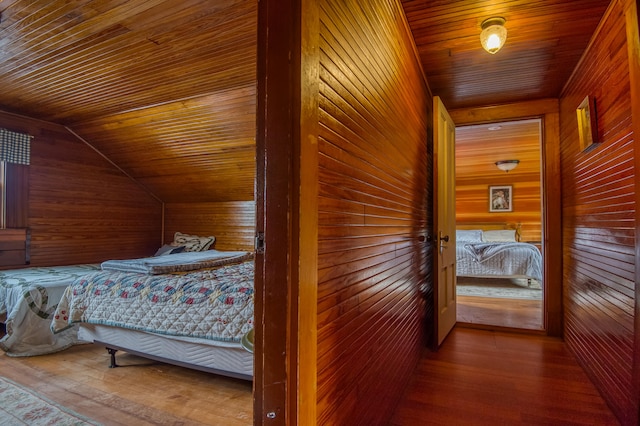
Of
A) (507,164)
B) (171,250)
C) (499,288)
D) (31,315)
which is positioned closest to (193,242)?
(171,250)

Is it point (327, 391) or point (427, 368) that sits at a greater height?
point (327, 391)

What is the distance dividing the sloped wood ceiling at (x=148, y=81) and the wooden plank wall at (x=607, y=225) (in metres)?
2.07

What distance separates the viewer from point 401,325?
196cm

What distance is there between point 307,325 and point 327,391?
292mm

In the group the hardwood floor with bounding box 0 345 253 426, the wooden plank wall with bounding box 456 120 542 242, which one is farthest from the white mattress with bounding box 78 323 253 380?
the wooden plank wall with bounding box 456 120 542 242

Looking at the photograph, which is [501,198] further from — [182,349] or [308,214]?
[308,214]

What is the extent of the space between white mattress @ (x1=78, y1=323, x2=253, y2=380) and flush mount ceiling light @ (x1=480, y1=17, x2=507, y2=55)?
2296 millimetres

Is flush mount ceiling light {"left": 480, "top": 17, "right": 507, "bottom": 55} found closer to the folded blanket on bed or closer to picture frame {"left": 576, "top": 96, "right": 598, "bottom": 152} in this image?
picture frame {"left": 576, "top": 96, "right": 598, "bottom": 152}

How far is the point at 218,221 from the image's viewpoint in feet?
16.4

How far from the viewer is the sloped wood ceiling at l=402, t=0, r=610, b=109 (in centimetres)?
189

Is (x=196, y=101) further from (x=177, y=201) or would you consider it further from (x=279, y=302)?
(x=279, y=302)

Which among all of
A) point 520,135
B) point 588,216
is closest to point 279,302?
point 588,216

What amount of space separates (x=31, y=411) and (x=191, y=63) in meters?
Answer: 2.46

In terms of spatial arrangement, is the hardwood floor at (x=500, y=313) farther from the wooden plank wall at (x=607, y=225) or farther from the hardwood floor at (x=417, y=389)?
the wooden plank wall at (x=607, y=225)
